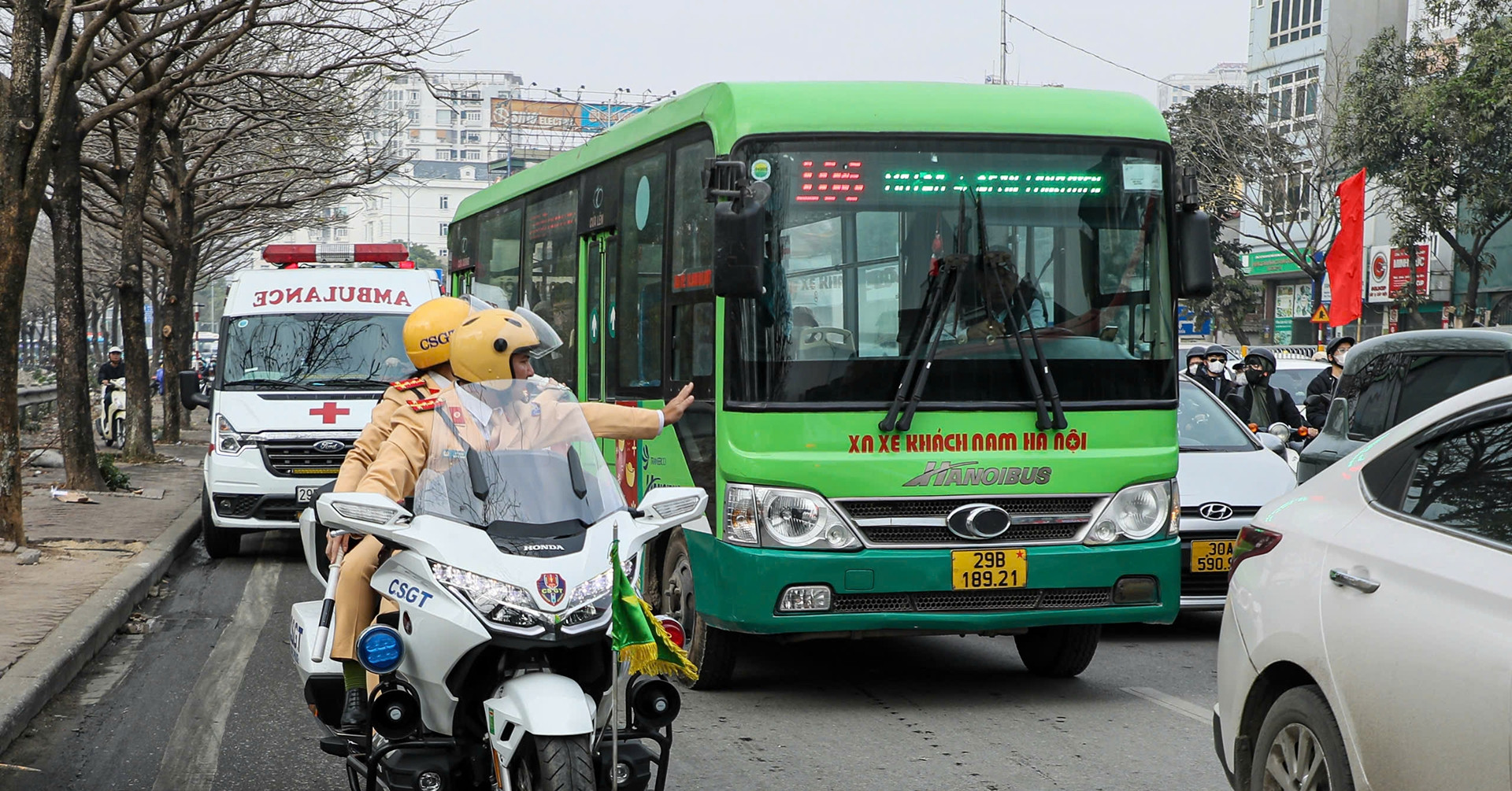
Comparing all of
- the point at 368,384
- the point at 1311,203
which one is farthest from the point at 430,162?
the point at 368,384

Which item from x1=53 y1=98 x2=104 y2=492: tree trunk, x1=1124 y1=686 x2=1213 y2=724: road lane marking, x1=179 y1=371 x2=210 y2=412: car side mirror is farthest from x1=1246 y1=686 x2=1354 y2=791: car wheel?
x1=53 y1=98 x2=104 y2=492: tree trunk

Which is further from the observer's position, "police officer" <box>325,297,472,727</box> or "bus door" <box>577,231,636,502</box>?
"bus door" <box>577,231,636,502</box>

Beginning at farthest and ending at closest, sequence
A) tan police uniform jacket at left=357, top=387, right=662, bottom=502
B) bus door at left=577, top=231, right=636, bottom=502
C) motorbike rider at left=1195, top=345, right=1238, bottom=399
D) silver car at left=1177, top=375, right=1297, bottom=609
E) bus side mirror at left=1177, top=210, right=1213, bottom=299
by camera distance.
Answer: motorbike rider at left=1195, top=345, right=1238, bottom=399
bus door at left=577, top=231, right=636, bottom=502
silver car at left=1177, top=375, right=1297, bottom=609
bus side mirror at left=1177, top=210, right=1213, bottom=299
tan police uniform jacket at left=357, top=387, right=662, bottom=502

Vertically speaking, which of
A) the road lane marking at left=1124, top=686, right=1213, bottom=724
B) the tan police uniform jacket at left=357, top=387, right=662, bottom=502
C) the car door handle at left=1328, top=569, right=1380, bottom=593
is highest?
the tan police uniform jacket at left=357, top=387, right=662, bottom=502

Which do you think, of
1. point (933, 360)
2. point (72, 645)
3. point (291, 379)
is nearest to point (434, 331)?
point (933, 360)

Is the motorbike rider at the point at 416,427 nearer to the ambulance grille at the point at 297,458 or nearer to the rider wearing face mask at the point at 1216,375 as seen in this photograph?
the ambulance grille at the point at 297,458

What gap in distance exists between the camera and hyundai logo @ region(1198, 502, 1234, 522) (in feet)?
30.4

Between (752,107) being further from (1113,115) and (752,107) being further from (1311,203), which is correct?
(1311,203)

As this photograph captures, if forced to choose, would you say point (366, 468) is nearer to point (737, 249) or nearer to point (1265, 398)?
point (737, 249)

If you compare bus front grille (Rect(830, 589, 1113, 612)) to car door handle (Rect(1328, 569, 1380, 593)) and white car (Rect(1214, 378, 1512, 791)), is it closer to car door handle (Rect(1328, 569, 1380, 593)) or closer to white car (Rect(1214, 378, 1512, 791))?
white car (Rect(1214, 378, 1512, 791))

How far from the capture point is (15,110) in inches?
487

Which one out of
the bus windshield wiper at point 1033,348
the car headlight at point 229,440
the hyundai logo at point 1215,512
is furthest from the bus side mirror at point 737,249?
the car headlight at point 229,440

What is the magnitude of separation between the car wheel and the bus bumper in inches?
98.4

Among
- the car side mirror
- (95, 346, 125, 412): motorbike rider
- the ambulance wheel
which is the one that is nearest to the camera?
the car side mirror
